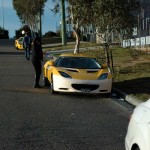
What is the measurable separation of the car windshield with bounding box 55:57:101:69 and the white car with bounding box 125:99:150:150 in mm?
10092

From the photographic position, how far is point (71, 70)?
15.3 metres

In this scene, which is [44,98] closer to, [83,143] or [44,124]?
[44,124]

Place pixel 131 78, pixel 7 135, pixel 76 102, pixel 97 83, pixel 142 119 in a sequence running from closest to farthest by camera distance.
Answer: pixel 142 119 < pixel 7 135 < pixel 76 102 < pixel 97 83 < pixel 131 78

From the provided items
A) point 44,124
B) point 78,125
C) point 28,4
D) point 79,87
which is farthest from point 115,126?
point 28,4

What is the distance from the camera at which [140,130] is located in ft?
17.1

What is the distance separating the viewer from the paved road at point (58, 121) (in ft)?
A: 27.9

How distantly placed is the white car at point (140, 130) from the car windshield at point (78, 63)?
1009cm

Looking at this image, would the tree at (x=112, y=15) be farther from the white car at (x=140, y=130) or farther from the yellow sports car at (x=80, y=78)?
the white car at (x=140, y=130)

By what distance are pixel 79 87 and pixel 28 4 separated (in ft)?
173

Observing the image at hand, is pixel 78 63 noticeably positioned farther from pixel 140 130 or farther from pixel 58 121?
pixel 140 130

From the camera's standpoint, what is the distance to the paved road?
27.9ft

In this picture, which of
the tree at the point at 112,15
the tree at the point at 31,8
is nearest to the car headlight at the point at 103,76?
the tree at the point at 112,15

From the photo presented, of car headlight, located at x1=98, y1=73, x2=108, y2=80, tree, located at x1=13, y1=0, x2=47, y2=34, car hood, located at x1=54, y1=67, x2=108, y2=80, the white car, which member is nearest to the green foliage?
tree, located at x1=13, y1=0, x2=47, y2=34

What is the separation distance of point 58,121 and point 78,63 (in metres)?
5.53
